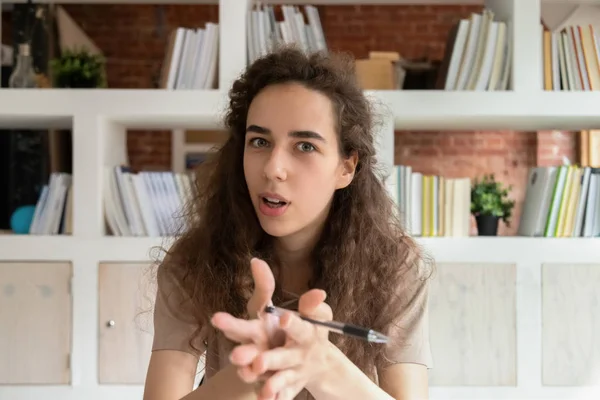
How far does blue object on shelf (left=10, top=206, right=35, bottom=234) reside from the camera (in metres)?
2.52

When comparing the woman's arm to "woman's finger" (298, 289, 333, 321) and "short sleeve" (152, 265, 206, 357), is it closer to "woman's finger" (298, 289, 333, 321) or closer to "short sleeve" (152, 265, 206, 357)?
"short sleeve" (152, 265, 206, 357)

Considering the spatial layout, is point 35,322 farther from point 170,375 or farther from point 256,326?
point 256,326

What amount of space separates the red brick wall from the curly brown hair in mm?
3201

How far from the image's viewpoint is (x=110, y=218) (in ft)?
8.07

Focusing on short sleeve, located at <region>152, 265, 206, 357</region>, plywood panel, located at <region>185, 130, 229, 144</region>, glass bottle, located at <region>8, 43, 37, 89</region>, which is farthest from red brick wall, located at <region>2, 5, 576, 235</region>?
short sleeve, located at <region>152, 265, 206, 357</region>

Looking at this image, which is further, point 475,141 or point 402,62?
point 475,141

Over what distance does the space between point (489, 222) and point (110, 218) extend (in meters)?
1.34

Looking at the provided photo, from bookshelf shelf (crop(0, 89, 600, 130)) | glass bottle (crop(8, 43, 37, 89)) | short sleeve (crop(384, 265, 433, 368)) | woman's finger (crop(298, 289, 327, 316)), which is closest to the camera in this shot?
woman's finger (crop(298, 289, 327, 316))

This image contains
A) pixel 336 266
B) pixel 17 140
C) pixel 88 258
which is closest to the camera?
pixel 336 266

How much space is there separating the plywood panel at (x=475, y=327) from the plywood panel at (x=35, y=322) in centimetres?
126

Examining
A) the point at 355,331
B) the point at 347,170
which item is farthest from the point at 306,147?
the point at 355,331

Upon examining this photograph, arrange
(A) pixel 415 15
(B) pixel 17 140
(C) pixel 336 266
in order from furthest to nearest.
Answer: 1. (A) pixel 415 15
2. (B) pixel 17 140
3. (C) pixel 336 266

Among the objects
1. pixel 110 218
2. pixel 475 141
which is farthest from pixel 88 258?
pixel 475 141

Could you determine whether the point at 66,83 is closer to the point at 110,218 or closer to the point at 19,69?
the point at 19,69
